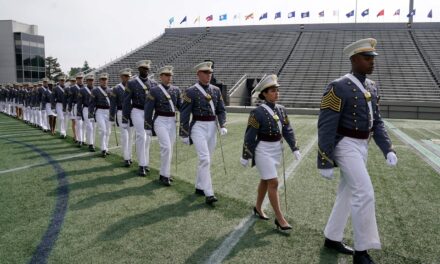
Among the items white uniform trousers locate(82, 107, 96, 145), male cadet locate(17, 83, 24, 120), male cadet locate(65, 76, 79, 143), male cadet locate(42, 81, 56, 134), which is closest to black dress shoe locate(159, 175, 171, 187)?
white uniform trousers locate(82, 107, 96, 145)

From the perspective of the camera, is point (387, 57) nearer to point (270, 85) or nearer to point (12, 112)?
point (12, 112)

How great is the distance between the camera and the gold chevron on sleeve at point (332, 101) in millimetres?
3736

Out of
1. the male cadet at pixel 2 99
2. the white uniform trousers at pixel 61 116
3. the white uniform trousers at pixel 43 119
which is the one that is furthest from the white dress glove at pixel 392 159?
Result: the male cadet at pixel 2 99

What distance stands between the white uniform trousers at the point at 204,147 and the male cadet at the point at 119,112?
2.81 metres

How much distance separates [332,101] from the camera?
3781 mm

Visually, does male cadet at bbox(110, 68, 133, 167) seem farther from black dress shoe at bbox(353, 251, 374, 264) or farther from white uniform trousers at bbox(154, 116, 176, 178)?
black dress shoe at bbox(353, 251, 374, 264)

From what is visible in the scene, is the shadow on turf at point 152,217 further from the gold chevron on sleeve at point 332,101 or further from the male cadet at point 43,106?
the male cadet at point 43,106

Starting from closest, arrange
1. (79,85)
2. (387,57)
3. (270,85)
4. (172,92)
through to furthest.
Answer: (270,85) < (172,92) < (79,85) < (387,57)

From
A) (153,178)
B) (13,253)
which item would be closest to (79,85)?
(153,178)

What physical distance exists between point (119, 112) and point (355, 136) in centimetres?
683

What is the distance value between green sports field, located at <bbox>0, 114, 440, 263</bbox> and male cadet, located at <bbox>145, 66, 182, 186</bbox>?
15.8 inches

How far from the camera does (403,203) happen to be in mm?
5734

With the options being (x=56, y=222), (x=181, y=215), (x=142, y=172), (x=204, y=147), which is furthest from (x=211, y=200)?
(x=142, y=172)

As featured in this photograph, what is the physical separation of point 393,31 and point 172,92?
44.5 metres
